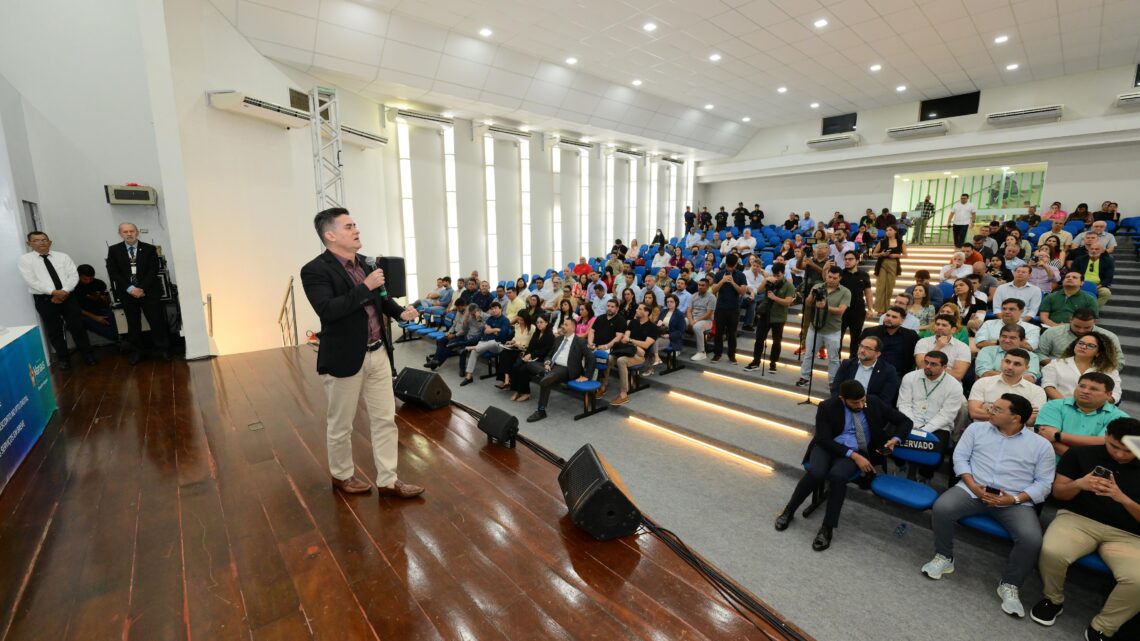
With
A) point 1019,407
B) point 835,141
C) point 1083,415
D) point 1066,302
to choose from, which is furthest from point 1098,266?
point 835,141

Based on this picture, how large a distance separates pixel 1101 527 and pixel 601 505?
266 cm

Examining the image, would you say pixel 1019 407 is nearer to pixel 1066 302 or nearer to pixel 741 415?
pixel 741 415

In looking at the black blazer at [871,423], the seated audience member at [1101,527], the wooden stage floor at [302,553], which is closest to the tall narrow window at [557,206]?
the wooden stage floor at [302,553]

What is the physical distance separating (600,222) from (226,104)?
9.95 m

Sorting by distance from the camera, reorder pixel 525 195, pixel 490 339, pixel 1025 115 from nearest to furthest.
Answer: pixel 490 339, pixel 1025 115, pixel 525 195

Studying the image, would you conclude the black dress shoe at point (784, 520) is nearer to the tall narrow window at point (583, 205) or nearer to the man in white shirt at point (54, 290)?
the man in white shirt at point (54, 290)

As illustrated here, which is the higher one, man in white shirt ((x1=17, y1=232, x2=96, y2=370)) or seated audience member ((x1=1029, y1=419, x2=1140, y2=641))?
man in white shirt ((x1=17, y1=232, x2=96, y2=370))

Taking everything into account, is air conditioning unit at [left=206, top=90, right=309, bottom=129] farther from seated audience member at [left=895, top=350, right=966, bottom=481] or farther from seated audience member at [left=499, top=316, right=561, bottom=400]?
seated audience member at [left=895, top=350, right=966, bottom=481]

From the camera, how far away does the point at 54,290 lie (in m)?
4.46

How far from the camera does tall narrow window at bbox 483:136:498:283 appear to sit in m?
10.9

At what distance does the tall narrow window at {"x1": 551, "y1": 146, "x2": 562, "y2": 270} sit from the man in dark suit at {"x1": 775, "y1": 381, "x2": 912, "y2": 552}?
10.2m

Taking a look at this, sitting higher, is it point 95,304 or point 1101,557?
point 95,304

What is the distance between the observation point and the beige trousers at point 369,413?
221 centimetres

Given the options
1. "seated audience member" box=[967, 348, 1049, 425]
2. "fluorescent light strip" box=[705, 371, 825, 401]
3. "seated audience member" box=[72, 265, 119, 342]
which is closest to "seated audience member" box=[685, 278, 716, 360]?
"fluorescent light strip" box=[705, 371, 825, 401]
